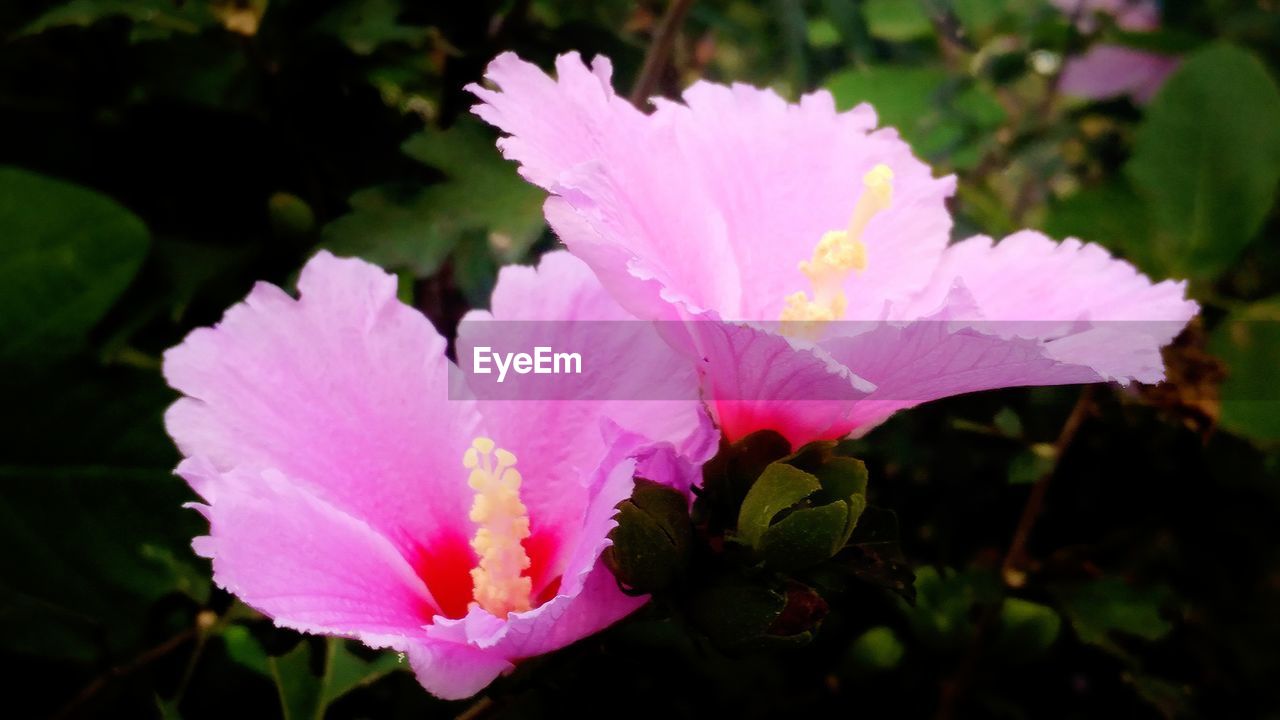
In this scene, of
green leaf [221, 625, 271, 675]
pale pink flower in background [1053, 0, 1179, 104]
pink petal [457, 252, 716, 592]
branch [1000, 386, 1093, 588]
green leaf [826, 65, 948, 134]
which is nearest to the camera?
pink petal [457, 252, 716, 592]

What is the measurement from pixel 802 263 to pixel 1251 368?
0.56m

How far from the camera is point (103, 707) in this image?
26.5 inches

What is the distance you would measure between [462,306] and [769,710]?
48cm

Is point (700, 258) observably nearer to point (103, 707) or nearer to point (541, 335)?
point (541, 335)

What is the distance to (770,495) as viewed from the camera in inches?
17.5

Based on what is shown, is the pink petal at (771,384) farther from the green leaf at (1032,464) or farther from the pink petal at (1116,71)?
the pink petal at (1116,71)

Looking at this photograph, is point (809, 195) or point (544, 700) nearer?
point (544, 700)

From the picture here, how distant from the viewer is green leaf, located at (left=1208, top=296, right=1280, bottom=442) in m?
0.82

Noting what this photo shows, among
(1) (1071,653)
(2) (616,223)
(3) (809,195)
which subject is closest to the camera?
(2) (616,223)

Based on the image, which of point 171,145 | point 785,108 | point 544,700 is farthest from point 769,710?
point 171,145

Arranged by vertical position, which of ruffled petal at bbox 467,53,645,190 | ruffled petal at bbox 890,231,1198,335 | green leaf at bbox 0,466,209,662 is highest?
ruffled petal at bbox 467,53,645,190

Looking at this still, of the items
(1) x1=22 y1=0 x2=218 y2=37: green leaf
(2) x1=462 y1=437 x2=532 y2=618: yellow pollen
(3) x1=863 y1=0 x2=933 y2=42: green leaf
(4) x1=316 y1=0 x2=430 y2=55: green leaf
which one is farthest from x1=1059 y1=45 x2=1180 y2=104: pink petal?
(2) x1=462 y1=437 x2=532 y2=618: yellow pollen

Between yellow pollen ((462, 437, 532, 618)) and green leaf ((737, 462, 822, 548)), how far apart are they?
114 millimetres

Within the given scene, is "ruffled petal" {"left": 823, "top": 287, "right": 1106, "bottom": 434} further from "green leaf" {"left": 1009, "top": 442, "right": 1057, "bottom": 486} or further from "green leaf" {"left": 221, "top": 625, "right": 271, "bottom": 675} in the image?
"green leaf" {"left": 221, "top": 625, "right": 271, "bottom": 675}
